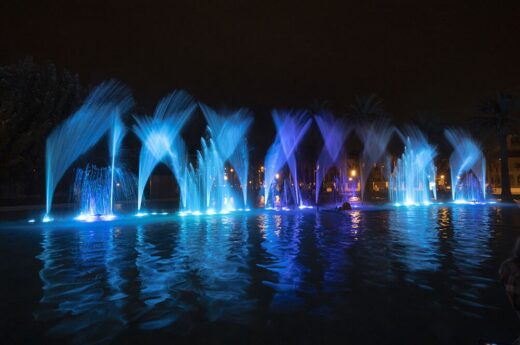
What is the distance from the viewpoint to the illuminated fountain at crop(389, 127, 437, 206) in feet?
143

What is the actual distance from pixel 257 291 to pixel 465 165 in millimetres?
56636

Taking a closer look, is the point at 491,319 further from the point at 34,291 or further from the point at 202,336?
the point at 34,291

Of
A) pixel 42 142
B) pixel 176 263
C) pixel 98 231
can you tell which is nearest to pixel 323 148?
pixel 42 142

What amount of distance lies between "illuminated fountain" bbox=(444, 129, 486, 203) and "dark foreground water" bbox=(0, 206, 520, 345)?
39.3 m

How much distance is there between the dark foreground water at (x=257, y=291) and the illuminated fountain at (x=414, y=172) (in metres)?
25.3

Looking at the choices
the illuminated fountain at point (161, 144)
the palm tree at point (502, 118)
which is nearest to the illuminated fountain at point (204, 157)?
the illuminated fountain at point (161, 144)

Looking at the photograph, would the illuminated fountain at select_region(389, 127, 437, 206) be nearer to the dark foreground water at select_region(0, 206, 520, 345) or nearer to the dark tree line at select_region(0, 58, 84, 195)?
the dark foreground water at select_region(0, 206, 520, 345)

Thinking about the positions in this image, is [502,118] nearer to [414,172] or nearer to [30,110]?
[414,172]

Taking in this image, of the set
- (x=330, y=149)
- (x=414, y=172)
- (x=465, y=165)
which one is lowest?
(x=414, y=172)

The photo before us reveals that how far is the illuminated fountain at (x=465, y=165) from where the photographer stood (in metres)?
49.4

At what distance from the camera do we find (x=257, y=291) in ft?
24.1

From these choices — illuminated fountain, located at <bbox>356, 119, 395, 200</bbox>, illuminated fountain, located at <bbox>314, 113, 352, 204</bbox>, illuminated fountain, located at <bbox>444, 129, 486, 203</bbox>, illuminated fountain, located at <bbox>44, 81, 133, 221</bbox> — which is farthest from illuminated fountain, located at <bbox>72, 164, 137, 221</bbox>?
illuminated fountain, located at <bbox>444, 129, 486, 203</bbox>

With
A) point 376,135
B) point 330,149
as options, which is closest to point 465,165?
point 376,135

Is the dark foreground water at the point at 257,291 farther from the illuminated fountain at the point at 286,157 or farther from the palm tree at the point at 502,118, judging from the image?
the palm tree at the point at 502,118
